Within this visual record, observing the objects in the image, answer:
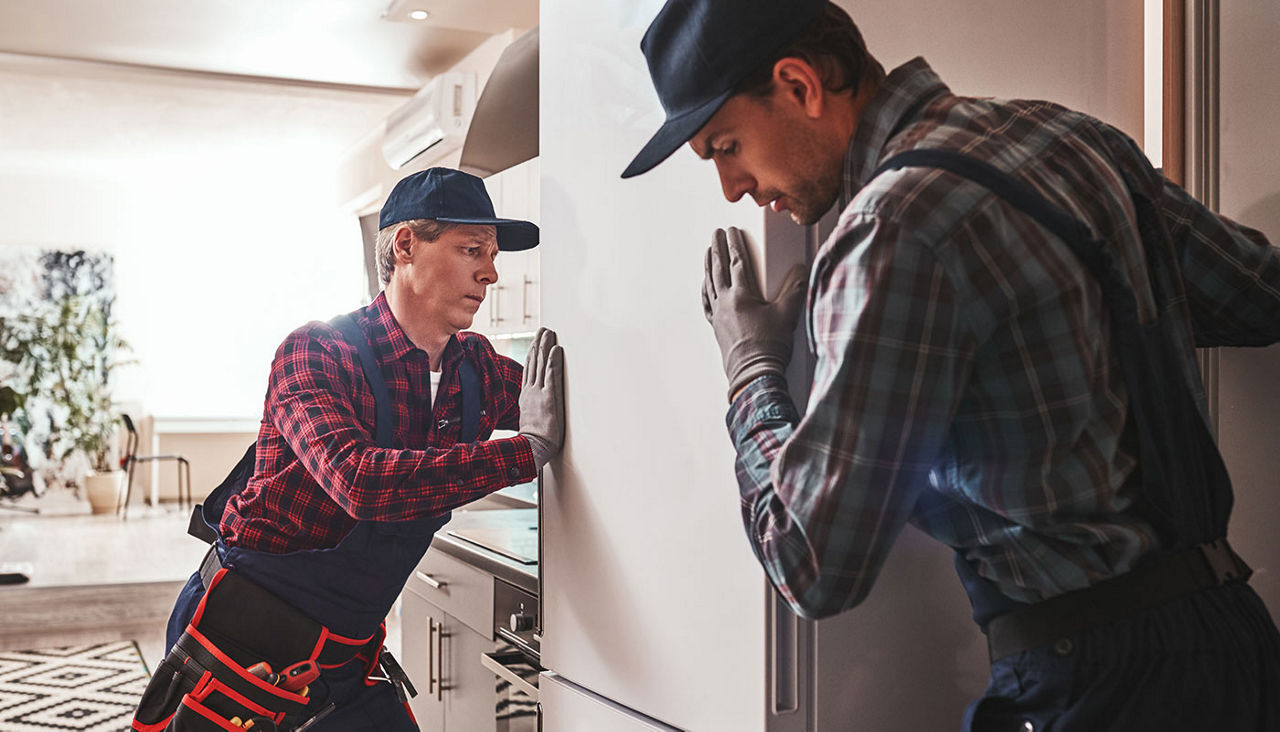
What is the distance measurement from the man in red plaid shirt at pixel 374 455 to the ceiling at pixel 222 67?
2441 mm

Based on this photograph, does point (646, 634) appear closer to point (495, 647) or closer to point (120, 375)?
point (495, 647)

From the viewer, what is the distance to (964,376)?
0.90 metres

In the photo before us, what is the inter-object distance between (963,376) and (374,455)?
3.50ft

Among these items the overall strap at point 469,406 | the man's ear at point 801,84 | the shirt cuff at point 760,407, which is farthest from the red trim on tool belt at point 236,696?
the man's ear at point 801,84

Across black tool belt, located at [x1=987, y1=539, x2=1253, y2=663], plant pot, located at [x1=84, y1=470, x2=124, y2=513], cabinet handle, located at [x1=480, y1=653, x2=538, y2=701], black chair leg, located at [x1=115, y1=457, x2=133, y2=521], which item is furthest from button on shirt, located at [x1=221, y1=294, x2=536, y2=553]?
plant pot, located at [x1=84, y1=470, x2=124, y2=513]

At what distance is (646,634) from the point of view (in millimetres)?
1602

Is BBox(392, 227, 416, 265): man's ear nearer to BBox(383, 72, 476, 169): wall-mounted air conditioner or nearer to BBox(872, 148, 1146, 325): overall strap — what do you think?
BBox(872, 148, 1146, 325): overall strap

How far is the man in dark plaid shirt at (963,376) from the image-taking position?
883 millimetres

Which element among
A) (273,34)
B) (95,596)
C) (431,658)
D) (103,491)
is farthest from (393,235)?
(103,491)

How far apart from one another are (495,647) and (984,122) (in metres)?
1.82

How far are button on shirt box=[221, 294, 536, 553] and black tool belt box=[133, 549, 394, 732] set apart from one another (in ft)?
0.37

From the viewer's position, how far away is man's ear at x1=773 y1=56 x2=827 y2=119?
1013mm

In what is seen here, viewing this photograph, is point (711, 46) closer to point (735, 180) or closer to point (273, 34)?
point (735, 180)

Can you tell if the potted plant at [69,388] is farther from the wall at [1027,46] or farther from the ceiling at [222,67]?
the wall at [1027,46]
